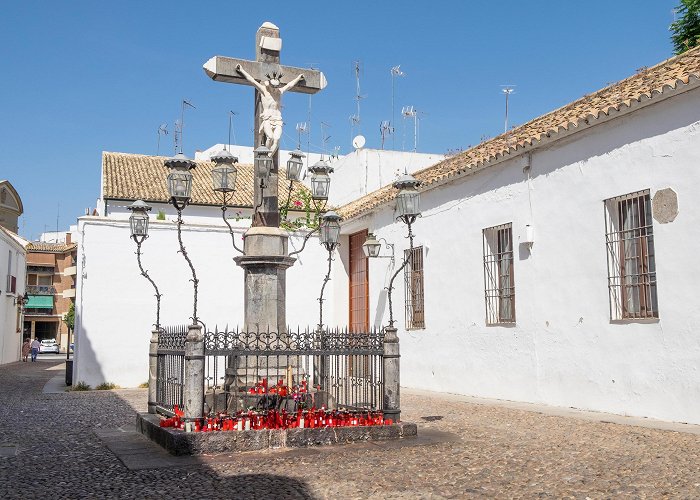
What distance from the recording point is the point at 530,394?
11648 mm

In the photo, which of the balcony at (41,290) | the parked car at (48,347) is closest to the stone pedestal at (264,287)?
the parked car at (48,347)

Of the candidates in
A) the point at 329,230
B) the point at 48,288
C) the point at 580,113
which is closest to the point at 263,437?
the point at 329,230

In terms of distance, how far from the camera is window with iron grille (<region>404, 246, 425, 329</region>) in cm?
1542

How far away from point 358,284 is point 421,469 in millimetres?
12355

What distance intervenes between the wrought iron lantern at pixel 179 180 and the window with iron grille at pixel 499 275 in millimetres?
6157

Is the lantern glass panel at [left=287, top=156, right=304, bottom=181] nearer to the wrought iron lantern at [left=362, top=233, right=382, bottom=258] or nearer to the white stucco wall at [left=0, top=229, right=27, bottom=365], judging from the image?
the wrought iron lantern at [left=362, top=233, right=382, bottom=258]

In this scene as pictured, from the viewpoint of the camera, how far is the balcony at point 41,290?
184 feet

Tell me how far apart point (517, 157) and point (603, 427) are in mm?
5066

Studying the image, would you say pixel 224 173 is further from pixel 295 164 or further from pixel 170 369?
pixel 170 369

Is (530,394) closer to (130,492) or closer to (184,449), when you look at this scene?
(184,449)

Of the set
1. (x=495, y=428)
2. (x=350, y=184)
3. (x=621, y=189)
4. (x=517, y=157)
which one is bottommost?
(x=495, y=428)

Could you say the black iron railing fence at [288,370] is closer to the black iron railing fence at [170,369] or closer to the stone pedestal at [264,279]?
the black iron railing fence at [170,369]

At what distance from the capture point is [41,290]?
56.6m

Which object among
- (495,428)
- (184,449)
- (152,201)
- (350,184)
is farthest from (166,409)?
(152,201)
